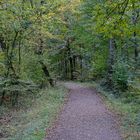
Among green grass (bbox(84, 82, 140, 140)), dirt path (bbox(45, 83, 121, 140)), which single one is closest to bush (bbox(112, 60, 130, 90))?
green grass (bbox(84, 82, 140, 140))

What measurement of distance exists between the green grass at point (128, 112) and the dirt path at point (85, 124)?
0.35 metres

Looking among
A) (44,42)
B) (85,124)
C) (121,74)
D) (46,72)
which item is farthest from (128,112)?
(44,42)

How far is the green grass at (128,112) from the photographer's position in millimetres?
11383

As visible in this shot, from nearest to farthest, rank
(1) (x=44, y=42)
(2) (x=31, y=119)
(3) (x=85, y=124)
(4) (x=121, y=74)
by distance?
1. (3) (x=85, y=124)
2. (2) (x=31, y=119)
3. (4) (x=121, y=74)
4. (1) (x=44, y=42)

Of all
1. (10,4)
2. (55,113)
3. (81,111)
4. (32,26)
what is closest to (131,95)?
(81,111)

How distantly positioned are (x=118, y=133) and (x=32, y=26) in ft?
32.3

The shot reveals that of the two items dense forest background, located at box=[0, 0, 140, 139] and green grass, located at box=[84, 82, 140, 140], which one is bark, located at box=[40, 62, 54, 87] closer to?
dense forest background, located at box=[0, 0, 140, 139]

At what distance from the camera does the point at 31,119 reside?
47.5 feet

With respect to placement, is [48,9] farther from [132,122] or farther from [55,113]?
[132,122]

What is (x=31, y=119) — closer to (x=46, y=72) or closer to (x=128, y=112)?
(x=128, y=112)

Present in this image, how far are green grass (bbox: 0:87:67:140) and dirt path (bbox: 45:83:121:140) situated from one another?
488 millimetres

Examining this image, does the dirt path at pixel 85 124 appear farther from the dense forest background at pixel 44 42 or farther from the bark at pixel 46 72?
the bark at pixel 46 72

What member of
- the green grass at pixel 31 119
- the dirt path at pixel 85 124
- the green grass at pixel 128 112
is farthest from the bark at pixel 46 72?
the dirt path at pixel 85 124

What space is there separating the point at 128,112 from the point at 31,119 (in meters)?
4.79
